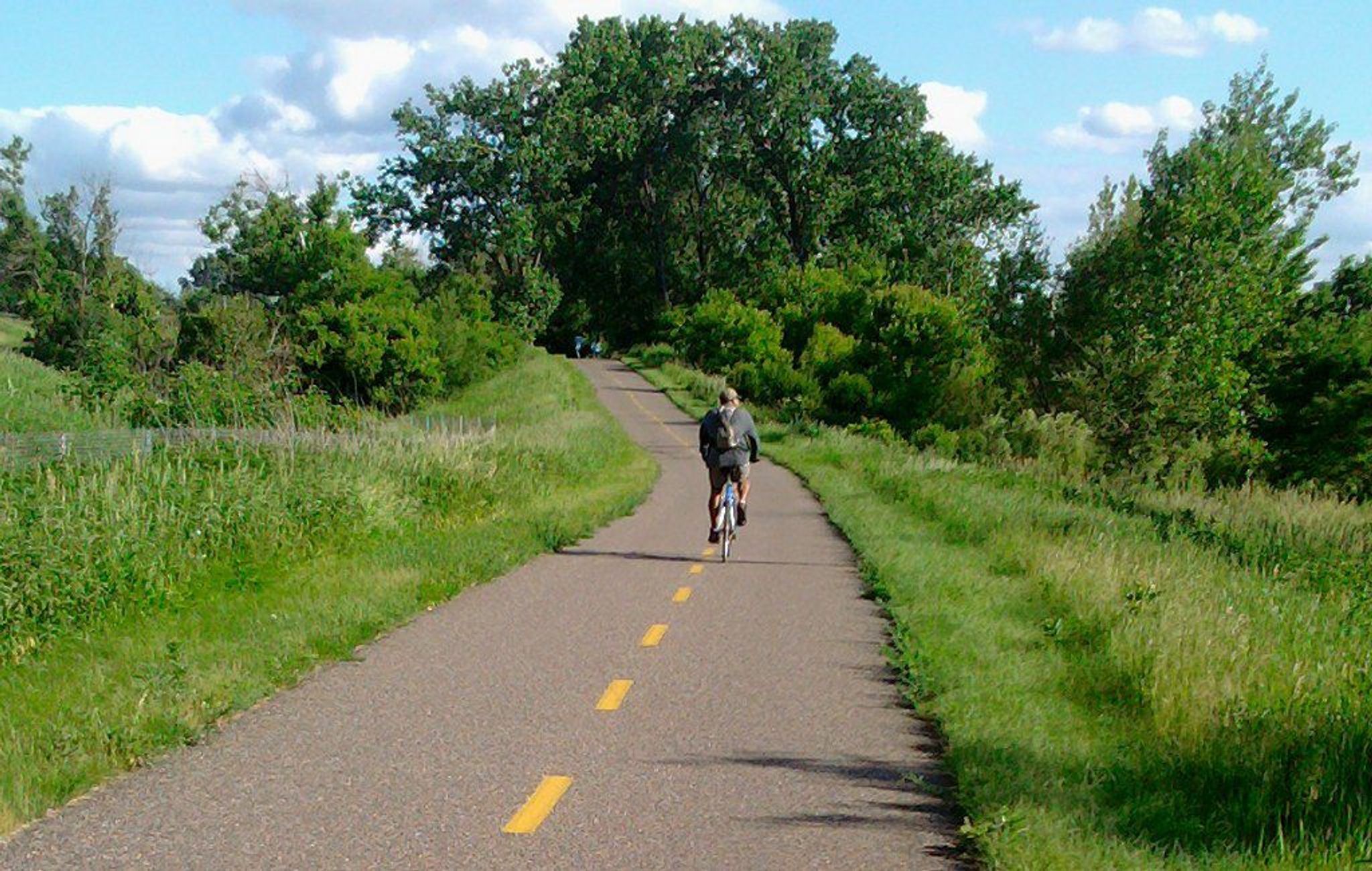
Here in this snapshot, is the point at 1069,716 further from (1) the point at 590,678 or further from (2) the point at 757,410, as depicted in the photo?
(2) the point at 757,410

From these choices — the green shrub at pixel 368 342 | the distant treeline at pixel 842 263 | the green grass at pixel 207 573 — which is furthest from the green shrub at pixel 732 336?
the green grass at pixel 207 573

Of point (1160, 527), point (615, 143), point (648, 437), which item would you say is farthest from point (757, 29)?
point (1160, 527)

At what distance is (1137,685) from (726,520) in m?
7.95

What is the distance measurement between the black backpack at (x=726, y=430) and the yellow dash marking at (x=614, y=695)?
7.64 metres

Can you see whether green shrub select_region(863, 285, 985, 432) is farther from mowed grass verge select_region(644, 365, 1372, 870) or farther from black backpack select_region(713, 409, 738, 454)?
black backpack select_region(713, 409, 738, 454)

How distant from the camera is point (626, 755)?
722cm

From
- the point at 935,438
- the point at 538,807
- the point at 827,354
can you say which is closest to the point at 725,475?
the point at 538,807

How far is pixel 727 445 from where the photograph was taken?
54.5 ft

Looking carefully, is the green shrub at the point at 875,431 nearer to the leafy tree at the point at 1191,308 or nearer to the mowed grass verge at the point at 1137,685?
the leafy tree at the point at 1191,308

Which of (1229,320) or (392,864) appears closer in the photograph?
(392,864)

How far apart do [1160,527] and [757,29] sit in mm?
70173

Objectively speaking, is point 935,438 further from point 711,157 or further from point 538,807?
point 538,807

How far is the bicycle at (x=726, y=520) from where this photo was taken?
16109 mm

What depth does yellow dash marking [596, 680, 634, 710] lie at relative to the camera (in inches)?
330
